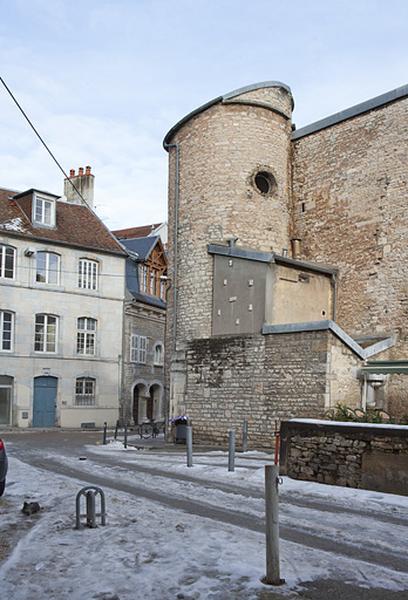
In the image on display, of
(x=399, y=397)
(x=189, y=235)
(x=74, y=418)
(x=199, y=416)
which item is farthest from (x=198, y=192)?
(x=74, y=418)

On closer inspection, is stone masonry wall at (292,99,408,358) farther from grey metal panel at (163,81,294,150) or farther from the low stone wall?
the low stone wall

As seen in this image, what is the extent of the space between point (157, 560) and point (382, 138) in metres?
16.3

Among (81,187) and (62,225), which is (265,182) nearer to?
(62,225)

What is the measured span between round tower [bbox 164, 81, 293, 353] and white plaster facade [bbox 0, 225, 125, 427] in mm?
8881

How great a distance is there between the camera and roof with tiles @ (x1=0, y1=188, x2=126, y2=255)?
26.9 meters

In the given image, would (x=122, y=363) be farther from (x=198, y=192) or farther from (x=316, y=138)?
(x=316, y=138)

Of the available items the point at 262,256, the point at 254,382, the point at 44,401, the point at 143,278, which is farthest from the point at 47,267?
the point at 254,382

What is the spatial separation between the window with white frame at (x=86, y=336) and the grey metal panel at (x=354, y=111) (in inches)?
509

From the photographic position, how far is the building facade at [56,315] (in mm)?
26016

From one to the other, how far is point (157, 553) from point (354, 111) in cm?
1708

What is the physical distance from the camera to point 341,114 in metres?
20.1

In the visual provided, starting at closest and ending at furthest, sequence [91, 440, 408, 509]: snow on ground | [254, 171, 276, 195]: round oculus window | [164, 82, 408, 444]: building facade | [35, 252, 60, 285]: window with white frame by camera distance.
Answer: [91, 440, 408, 509]: snow on ground → [164, 82, 408, 444]: building facade → [254, 171, 276, 195]: round oculus window → [35, 252, 60, 285]: window with white frame

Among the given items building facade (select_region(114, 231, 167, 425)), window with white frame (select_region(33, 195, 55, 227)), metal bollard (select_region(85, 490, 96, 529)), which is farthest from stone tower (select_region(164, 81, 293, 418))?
metal bollard (select_region(85, 490, 96, 529))

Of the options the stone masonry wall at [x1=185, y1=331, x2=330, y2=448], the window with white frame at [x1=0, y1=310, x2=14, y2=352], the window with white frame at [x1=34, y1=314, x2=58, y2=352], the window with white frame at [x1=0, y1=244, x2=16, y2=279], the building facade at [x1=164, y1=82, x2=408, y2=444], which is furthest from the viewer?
the window with white frame at [x1=34, y1=314, x2=58, y2=352]
